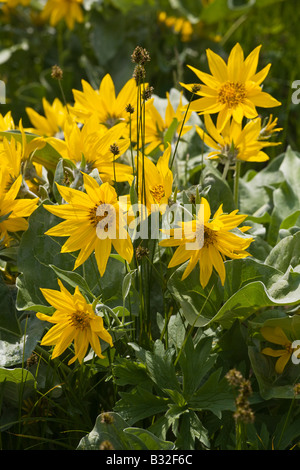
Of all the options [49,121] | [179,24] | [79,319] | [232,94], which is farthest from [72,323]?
[179,24]

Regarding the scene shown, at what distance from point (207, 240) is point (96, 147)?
1.28 ft

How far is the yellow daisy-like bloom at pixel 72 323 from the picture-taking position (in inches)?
45.8

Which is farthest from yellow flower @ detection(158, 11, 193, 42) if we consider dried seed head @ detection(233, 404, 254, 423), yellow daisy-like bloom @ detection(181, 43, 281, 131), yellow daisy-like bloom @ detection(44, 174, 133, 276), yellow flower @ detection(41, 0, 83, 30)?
dried seed head @ detection(233, 404, 254, 423)

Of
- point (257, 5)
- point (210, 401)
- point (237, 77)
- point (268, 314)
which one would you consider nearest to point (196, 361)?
point (210, 401)

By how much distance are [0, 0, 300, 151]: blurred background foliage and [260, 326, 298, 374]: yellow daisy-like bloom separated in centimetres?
141

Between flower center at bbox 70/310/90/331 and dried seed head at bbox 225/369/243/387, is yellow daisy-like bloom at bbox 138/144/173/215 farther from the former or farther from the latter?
dried seed head at bbox 225/369/243/387

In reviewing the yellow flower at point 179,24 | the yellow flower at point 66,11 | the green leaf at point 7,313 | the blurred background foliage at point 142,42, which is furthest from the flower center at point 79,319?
the yellow flower at point 179,24

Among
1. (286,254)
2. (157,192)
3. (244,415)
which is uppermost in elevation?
(157,192)

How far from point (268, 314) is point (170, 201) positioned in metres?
0.31

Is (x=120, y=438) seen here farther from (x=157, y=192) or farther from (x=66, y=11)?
(x=66, y=11)

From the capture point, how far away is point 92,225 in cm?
120

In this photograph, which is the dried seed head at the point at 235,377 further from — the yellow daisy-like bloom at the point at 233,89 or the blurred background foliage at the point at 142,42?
the blurred background foliage at the point at 142,42

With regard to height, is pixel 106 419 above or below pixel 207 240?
below
